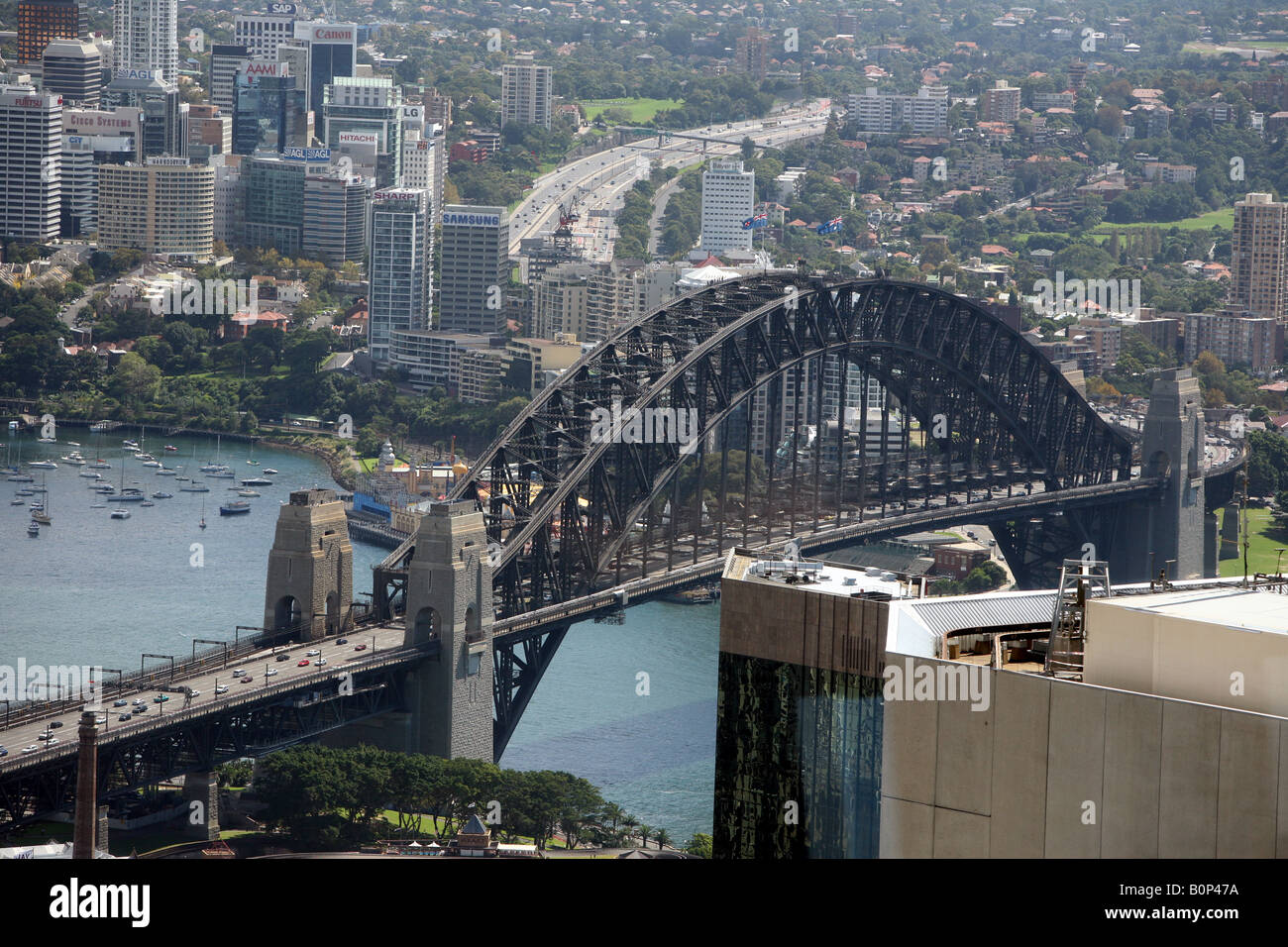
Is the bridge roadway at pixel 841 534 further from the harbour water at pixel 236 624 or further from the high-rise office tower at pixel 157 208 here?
the high-rise office tower at pixel 157 208

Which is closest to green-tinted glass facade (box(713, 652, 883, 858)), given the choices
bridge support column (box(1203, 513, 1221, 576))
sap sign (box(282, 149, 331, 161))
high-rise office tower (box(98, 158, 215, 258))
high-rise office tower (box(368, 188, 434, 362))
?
bridge support column (box(1203, 513, 1221, 576))

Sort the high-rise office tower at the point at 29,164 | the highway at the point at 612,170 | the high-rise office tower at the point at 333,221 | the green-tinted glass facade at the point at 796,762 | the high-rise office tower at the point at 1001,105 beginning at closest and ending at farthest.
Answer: the green-tinted glass facade at the point at 796,762
the high-rise office tower at the point at 29,164
the high-rise office tower at the point at 333,221
the highway at the point at 612,170
the high-rise office tower at the point at 1001,105

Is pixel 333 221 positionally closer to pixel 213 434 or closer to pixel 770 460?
pixel 213 434

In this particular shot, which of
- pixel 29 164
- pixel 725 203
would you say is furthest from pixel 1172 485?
pixel 29 164

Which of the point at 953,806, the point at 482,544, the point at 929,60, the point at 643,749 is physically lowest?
the point at 643,749

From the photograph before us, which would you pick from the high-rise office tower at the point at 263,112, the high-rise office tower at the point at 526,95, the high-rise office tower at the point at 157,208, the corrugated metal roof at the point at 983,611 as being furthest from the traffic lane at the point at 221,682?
the high-rise office tower at the point at 526,95

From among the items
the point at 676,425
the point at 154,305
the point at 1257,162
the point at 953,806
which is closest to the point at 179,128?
the point at 154,305

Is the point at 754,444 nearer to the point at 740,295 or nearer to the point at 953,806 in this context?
the point at 740,295
